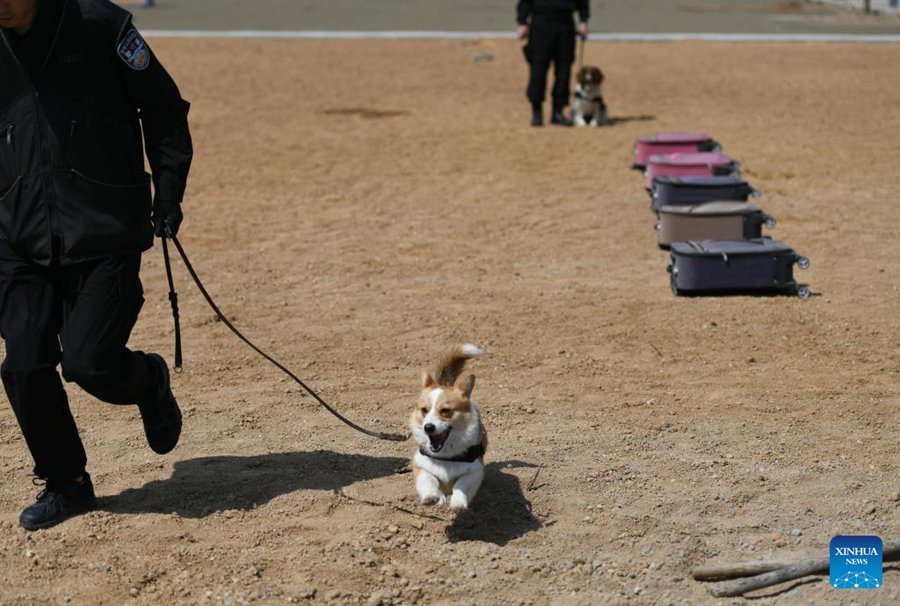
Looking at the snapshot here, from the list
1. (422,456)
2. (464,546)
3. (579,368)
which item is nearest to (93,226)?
(422,456)

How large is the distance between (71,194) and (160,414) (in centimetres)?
108

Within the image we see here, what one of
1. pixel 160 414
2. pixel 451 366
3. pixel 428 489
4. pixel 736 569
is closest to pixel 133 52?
pixel 160 414

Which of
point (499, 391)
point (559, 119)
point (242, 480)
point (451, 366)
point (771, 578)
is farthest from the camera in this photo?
point (559, 119)

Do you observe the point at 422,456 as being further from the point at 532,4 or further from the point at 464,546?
the point at 532,4

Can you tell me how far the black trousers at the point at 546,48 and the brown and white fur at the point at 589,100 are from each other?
304 mm

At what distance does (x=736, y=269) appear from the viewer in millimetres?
8516

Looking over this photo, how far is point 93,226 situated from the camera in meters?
4.98

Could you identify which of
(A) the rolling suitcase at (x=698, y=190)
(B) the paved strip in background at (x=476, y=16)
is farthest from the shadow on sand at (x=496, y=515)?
(B) the paved strip in background at (x=476, y=16)

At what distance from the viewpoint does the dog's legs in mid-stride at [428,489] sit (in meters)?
5.09

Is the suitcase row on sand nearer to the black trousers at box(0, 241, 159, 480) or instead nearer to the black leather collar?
the black leather collar

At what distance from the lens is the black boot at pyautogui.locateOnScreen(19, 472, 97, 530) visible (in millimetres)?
5254

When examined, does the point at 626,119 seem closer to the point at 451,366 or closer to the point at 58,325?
the point at 451,366

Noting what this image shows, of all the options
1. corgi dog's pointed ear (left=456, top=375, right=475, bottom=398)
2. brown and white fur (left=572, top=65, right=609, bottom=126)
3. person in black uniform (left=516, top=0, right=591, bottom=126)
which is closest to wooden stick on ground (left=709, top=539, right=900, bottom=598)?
corgi dog's pointed ear (left=456, top=375, right=475, bottom=398)

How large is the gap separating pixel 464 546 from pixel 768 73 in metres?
15.5
